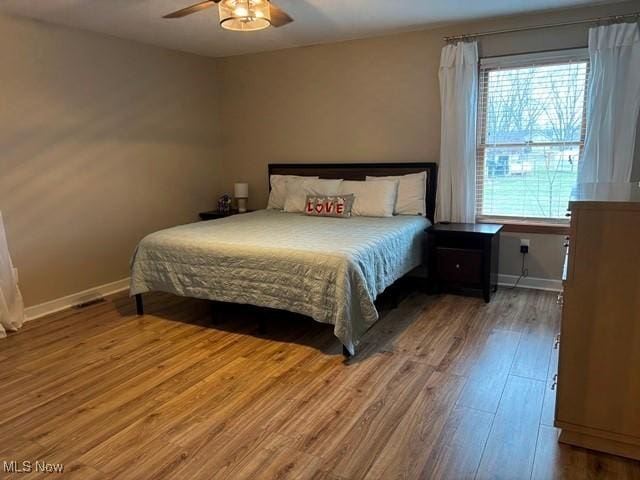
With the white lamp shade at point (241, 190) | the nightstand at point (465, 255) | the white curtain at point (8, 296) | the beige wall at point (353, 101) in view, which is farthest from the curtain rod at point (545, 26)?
the white curtain at point (8, 296)

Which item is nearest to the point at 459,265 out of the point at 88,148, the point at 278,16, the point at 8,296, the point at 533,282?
the point at 533,282

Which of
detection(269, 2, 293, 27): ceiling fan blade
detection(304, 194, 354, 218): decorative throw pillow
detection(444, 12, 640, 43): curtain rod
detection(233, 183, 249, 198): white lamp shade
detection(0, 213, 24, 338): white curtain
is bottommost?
detection(0, 213, 24, 338): white curtain

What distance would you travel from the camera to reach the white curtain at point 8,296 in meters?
3.39

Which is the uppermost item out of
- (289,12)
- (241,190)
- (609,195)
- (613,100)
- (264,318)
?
(289,12)

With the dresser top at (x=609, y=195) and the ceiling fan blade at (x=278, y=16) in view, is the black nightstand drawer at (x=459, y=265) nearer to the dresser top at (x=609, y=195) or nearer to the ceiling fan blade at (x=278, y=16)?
the dresser top at (x=609, y=195)

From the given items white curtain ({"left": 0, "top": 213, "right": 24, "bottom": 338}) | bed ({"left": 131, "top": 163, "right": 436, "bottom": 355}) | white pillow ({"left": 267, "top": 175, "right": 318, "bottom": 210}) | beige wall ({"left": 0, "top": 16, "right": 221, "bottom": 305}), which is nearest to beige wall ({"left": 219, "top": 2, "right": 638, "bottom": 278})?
A: white pillow ({"left": 267, "top": 175, "right": 318, "bottom": 210})

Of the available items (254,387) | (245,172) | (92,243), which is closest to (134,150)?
(92,243)

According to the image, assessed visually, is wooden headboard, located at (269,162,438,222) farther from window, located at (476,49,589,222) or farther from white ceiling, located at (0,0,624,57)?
white ceiling, located at (0,0,624,57)

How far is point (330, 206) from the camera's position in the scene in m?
4.28

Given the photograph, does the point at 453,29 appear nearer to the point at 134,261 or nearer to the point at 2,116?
the point at 134,261

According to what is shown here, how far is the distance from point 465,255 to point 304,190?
1.73 m

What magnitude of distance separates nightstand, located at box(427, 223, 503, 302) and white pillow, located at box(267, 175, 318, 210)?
5.29 feet

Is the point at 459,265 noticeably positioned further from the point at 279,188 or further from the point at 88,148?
the point at 88,148

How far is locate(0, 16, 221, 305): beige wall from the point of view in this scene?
3.60m
